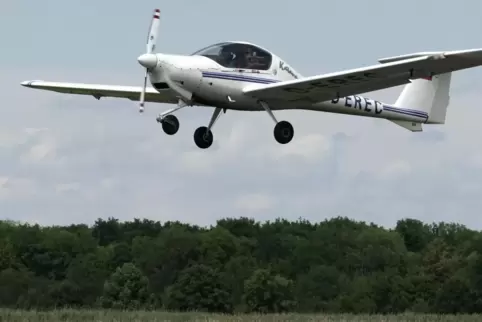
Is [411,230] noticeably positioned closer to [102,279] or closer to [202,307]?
[102,279]

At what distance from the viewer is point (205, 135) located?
1195 inches

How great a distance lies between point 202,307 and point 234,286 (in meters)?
10.0

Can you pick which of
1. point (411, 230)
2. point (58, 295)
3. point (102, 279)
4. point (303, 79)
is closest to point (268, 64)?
point (303, 79)

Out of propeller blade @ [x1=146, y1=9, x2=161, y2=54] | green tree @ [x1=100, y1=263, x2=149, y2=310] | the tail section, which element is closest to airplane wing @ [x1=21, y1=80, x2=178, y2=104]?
propeller blade @ [x1=146, y1=9, x2=161, y2=54]

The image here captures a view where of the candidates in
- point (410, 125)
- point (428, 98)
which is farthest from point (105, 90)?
point (428, 98)

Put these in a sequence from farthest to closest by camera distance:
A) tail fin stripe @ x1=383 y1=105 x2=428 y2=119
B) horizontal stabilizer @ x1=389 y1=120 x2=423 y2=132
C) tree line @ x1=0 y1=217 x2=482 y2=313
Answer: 1. tree line @ x1=0 y1=217 x2=482 y2=313
2. horizontal stabilizer @ x1=389 y1=120 x2=423 y2=132
3. tail fin stripe @ x1=383 y1=105 x2=428 y2=119

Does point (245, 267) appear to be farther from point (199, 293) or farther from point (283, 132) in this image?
point (283, 132)

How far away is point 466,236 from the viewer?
112m

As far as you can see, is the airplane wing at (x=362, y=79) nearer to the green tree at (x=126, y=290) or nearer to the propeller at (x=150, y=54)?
the propeller at (x=150, y=54)

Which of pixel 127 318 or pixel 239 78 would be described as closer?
pixel 239 78

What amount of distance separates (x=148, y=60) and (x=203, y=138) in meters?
2.92

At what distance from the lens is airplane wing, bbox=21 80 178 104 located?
102ft

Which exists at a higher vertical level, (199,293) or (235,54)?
(235,54)

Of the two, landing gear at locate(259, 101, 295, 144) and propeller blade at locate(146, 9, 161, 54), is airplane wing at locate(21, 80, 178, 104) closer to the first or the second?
propeller blade at locate(146, 9, 161, 54)
